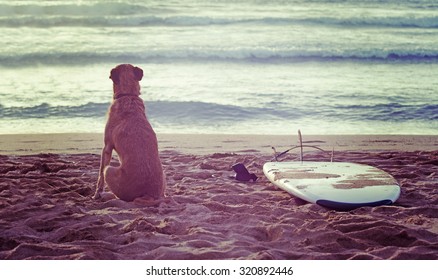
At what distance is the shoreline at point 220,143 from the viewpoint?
7.39 metres

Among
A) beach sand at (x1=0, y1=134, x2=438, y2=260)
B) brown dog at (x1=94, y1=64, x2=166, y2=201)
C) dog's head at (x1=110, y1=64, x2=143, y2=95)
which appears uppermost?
dog's head at (x1=110, y1=64, x2=143, y2=95)

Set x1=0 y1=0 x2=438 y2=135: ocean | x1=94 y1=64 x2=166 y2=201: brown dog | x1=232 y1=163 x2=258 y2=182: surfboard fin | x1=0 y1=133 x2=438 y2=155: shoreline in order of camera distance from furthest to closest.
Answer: x1=0 y1=0 x2=438 y2=135: ocean, x1=0 y1=133 x2=438 y2=155: shoreline, x1=232 y1=163 x2=258 y2=182: surfboard fin, x1=94 y1=64 x2=166 y2=201: brown dog

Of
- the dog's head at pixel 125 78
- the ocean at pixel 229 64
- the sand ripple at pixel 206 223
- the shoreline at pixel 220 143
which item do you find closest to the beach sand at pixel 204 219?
the sand ripple at pixel 206 223

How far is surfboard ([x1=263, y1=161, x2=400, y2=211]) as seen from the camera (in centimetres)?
484


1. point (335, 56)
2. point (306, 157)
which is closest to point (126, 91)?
point (306, 157)

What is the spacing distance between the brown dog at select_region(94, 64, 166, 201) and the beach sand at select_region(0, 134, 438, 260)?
0.43 feet

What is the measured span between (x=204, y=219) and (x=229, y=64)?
32.7 feet

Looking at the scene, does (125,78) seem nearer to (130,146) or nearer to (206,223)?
(130,146)

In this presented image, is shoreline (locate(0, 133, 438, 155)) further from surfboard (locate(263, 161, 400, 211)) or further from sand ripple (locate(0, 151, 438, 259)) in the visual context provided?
surfboard (locate(263, 161, 400, 211))

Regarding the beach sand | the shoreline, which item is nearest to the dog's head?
the beach sand

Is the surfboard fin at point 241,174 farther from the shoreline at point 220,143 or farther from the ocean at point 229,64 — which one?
the ocean at point 229,64

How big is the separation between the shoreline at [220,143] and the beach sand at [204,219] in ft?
2.26

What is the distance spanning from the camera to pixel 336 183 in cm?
513

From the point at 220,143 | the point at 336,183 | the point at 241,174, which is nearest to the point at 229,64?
the point at 220,143
